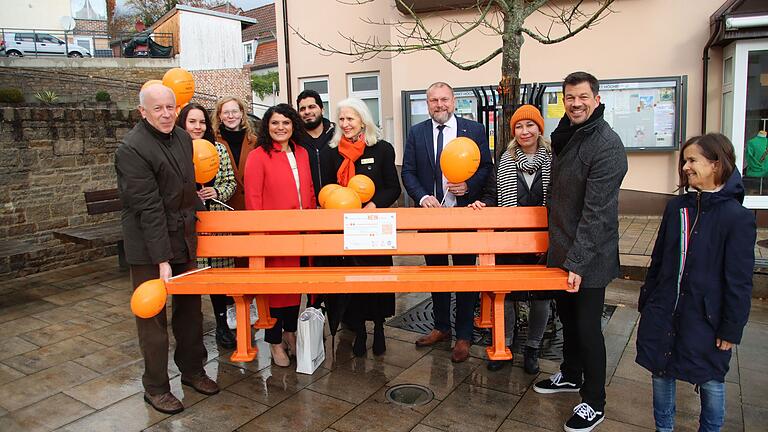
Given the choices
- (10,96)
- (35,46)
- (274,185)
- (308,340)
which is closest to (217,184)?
(274,185)

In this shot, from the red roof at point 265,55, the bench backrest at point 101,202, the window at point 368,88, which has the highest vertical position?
the red roof at point 265,55

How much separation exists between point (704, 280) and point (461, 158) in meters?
1.68

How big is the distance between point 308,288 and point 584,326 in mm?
1638

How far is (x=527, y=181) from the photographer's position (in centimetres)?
408

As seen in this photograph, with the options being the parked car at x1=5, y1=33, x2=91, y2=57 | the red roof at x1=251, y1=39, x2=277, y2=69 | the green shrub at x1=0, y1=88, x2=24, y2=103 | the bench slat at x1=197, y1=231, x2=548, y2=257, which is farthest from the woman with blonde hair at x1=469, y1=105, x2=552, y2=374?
the red roof at x1=251, y1=39, x2=277, y2=69

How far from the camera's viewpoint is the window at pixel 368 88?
39.5 feet

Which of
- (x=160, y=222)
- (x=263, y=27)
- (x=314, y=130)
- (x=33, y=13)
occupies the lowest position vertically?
(x=160, y=222)

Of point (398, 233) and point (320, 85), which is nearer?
point (398, 233)

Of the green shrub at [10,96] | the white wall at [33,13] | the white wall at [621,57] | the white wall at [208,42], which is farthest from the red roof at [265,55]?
the white wall at [621,57]

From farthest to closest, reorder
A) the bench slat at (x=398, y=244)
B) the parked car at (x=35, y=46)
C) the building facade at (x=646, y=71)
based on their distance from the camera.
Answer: the parked car at (x=35, y=46) → the building facade at (x=646, y=71) → the bench slat at (x=398, y=244)

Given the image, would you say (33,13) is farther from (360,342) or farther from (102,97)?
(360,342)

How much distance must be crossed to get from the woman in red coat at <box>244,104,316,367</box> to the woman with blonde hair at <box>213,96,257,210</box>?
2.36 feet

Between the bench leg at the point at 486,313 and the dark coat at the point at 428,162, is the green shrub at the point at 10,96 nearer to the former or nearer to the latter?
the dark coat at the point at 428,162

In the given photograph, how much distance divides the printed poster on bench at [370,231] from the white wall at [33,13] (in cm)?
3990
